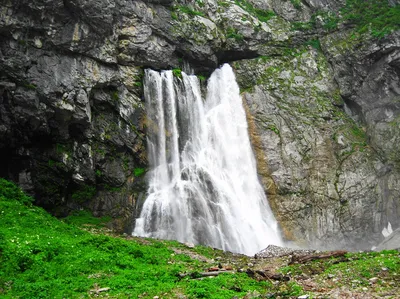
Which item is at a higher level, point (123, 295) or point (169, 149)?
point (169, 149)

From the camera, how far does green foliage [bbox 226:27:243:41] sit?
3181cm

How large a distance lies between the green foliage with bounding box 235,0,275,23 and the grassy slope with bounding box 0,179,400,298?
2741 centimetres

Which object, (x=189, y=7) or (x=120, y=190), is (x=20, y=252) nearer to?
(x=120, y=190)

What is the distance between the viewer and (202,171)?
2352 cm

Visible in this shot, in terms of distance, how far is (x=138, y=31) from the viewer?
85.9 ft

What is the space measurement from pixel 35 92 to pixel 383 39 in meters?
27.8

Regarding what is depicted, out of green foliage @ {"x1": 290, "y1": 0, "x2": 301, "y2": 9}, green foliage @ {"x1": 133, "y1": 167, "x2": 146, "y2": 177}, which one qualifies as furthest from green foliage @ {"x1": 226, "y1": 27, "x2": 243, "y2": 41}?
green foliage @ {"x1": 133, "y1": 167, "x2": 146, "y2": 177}

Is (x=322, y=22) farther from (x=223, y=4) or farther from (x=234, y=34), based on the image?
(x=223, y=4)

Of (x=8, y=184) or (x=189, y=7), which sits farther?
(x=189, y=7)

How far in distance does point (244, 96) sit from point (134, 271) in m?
21.4

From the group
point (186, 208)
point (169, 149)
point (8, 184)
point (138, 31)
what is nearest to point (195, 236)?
point (186, 208)

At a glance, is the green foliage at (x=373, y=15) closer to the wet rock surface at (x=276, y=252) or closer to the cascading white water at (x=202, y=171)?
the cascading white water at (x=202, y=171)

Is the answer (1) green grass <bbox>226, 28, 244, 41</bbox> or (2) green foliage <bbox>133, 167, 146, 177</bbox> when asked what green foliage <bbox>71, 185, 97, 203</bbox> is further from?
(1) green grass <bbox>226, 28, 244, 41</bbox>

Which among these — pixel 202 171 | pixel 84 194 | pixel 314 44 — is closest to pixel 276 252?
pixel 202 171
